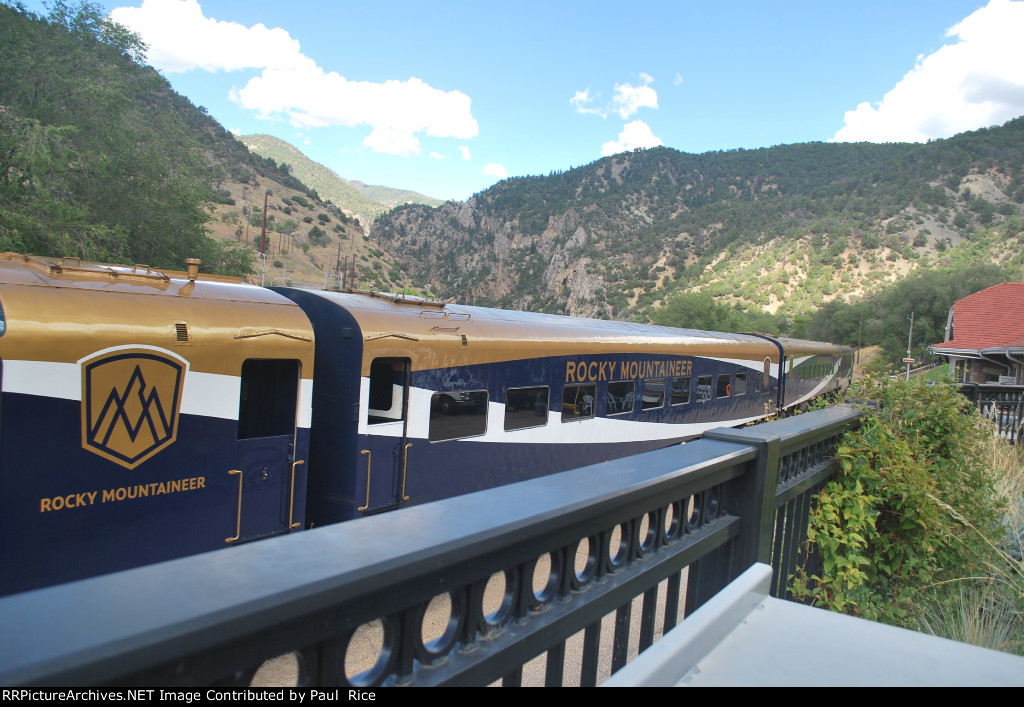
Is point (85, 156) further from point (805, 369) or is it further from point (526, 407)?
point (805, 369)

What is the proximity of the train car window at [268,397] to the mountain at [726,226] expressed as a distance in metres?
66.5

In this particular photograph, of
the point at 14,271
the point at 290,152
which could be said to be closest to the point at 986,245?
the point at 14,271

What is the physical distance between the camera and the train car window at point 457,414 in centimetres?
777

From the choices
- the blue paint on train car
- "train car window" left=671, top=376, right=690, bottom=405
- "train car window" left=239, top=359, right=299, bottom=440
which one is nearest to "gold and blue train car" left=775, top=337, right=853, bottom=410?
"train car window" left=671, top=376, right=690, bottom=405

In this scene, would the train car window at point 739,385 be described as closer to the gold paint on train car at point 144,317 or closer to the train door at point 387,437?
the train door at point 387,437

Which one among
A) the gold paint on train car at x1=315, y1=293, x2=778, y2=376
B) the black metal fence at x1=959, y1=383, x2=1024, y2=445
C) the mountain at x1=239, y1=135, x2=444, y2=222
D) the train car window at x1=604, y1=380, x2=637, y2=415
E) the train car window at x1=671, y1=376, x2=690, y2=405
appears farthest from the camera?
the mountain at x1=239, y1=135, x2=444, y2=222

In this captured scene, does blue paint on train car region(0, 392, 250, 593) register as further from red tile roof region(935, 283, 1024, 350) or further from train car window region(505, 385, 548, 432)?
red tile roof region(935, 283, 1024, 350)

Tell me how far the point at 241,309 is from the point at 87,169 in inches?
681

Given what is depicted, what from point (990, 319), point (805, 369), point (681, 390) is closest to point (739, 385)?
point (681, 390)

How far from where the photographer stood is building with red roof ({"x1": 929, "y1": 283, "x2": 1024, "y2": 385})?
22750 millimetres

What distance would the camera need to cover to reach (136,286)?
5.76 m

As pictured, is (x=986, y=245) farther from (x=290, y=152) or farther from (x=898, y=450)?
(x=290, y=152)

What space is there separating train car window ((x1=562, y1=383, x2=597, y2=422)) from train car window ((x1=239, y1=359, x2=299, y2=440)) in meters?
4.52

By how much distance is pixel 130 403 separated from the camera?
17.1 feet
